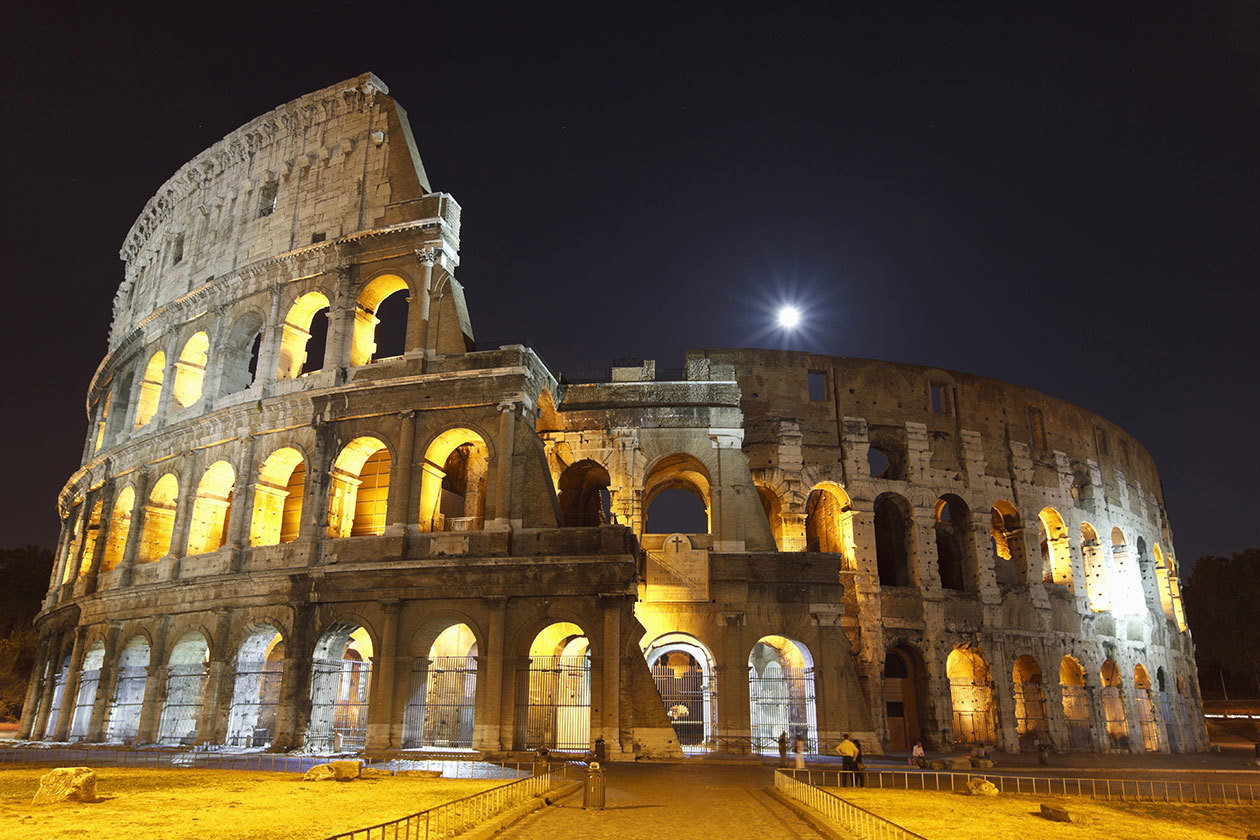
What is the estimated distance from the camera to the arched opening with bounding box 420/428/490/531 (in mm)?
19578

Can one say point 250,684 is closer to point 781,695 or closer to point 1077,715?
point 781,695

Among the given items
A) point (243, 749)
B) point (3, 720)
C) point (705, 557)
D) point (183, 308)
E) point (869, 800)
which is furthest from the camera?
point (3, 720)

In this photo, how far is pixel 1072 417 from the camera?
2933 cm

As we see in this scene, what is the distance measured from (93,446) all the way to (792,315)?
22.7m

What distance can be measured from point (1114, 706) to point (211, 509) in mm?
26977

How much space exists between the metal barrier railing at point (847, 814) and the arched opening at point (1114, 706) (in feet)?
64.2

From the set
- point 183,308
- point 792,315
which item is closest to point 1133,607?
point 792,315

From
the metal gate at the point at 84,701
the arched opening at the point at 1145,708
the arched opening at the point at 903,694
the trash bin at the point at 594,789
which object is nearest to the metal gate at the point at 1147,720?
the arched opening at the point at 1145,708

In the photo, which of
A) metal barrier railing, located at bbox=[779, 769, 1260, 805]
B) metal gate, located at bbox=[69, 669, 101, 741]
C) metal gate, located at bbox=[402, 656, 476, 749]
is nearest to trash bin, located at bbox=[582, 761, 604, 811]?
metal barrier railing, located at bbox=[779, 769, 1260, 805]

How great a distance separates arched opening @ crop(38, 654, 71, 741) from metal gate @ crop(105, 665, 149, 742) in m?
2.37

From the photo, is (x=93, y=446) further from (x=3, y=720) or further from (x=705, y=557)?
(x=705, y=557)

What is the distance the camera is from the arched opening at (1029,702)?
24422 mm

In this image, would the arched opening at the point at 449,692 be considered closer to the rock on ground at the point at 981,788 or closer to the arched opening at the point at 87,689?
the arched opening at the point at 87,689

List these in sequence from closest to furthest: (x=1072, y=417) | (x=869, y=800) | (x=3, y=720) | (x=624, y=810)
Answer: (x=624, y=810) → (x=869, y=800) → (x=1072, y=417) → (x=3, y=720)
